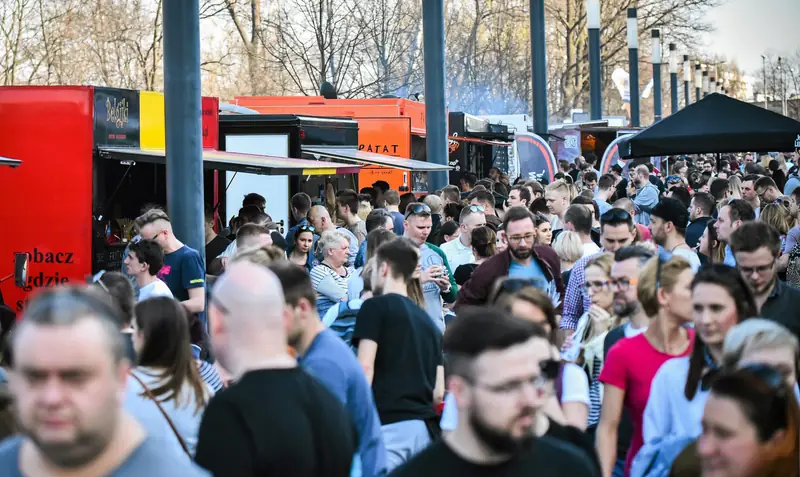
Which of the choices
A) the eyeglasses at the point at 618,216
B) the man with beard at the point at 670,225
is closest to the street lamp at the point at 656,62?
the man with beard at the point at 670,225

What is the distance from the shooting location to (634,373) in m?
5.08

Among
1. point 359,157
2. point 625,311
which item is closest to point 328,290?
point 625,311

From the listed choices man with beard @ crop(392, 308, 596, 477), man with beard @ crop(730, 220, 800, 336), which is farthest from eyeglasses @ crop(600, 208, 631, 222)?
man with beard @ crop(392, 308, 596, 477)

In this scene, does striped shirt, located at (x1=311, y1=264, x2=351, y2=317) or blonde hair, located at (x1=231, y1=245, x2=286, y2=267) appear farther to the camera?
striped shirt, located at (x1=311, y1=264, x2=351, y2=317)

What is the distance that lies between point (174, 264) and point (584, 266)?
315 cm

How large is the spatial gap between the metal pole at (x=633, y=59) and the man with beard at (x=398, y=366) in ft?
137

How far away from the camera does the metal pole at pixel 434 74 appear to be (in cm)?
2081

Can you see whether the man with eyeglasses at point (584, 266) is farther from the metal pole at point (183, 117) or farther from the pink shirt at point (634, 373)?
the metal pole at point (183, 117)

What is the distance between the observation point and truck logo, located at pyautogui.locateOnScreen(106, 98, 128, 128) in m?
12.6

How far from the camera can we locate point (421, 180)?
26000 mm

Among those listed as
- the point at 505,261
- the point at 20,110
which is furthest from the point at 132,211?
the point at 505,261

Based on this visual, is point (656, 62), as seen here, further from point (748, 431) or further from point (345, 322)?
point (748, 431)

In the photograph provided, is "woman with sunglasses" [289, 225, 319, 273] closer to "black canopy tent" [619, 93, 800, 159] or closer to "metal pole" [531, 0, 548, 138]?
"black canopy tent" [619, 93, 800, 159]

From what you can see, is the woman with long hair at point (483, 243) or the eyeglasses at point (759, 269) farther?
the woman with long hair at point (483, 243)
